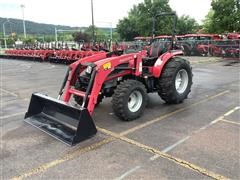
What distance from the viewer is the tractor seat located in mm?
6981

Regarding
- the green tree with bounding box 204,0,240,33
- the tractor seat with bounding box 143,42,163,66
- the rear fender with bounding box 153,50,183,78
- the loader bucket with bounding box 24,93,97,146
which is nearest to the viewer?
the loader bucket with bounding box 24,93,97,146

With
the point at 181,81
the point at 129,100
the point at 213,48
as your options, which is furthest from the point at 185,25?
the point at 129,100

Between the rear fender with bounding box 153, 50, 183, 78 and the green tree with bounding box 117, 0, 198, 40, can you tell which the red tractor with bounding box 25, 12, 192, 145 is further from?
the green tree with bounding box 117, 0, 198, 40

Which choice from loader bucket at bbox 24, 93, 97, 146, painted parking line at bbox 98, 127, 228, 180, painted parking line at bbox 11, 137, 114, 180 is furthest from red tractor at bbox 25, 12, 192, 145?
painted parking line at bbox 98, 127, 228, 180

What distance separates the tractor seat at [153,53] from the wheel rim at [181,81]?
83cm

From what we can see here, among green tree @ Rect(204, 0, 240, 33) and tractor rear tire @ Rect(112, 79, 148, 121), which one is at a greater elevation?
green tree @ Rect(204, 0, 240, 33)

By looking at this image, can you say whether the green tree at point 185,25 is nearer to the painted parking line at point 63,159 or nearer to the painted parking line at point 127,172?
the painted parking line at point 63,159

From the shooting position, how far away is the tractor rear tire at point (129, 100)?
559 centimetres

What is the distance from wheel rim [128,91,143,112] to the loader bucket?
1240 millimetres

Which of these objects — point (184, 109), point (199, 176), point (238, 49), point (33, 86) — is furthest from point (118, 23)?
point (199, 176)

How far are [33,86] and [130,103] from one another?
579 centimetres

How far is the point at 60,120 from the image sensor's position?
18.1 ft

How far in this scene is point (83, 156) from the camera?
4336mm

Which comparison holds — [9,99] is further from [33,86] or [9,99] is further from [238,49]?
[238,49]
